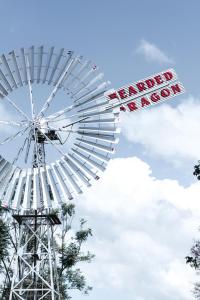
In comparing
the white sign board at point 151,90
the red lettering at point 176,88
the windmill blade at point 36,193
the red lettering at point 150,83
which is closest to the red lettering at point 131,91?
the white sign board at point 151,90

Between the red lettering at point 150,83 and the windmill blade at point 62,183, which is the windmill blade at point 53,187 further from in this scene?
the red lettering at point 150,83

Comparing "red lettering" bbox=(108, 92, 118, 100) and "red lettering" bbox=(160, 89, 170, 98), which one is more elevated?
"red lettering" bbox=(160, 89, 170, 98)

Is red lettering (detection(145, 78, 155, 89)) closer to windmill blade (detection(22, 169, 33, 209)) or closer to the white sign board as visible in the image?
the white sign board

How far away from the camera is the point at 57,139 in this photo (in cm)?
2820

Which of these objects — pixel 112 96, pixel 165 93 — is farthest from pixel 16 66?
pixel 165 93

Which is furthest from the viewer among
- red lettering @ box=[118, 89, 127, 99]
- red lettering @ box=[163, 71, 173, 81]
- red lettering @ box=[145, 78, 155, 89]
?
red lettering @ box=[145, 78, 155, 89]

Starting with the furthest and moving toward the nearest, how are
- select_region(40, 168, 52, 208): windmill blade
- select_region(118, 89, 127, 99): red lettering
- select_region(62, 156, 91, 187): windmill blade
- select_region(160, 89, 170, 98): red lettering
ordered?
select_region(160, 89, 170, 98): red lettering
select_region(118, 89, 127, 99): red lettering
select_region(62, 156, 91, 187): windmill blade
select_region(40, 168, 52, 208): windmill blade

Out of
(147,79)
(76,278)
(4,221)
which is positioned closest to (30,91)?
(147,79)

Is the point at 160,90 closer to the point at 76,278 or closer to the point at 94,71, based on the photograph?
the point at 94,71

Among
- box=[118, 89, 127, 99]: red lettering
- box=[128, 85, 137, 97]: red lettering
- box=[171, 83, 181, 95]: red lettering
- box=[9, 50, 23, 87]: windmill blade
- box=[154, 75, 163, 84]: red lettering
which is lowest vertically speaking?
box=[171, 83, 181, 95]: red lettering

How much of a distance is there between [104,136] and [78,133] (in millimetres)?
1604

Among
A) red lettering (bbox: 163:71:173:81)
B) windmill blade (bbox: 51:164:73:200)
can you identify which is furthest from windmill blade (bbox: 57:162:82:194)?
red lettering (bbox: 163:71:173:81)

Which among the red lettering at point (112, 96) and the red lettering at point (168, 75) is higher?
the red lettering at point (168, 75)

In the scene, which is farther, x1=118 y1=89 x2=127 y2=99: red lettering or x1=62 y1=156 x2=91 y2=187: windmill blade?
x1=118 y1=89 x2=127 y2=99: red lettering
